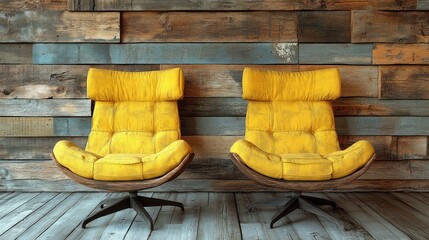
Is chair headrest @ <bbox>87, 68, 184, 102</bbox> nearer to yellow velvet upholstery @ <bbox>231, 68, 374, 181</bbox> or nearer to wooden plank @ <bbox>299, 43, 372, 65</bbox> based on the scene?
yellow velvet upholstery @ <bbox>231, 68, 374, 181</bbox>

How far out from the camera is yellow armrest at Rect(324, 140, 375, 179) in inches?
99.2

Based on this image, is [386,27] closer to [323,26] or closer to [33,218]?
[323,26]

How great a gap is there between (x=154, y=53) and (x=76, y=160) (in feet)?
4.03

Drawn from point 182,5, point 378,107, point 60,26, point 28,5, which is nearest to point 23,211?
point 60,26

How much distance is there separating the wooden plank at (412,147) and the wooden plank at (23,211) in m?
2.75

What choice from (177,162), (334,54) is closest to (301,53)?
(334,54)

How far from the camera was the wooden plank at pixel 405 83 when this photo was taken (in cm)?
343

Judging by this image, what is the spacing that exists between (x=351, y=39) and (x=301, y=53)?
40cm

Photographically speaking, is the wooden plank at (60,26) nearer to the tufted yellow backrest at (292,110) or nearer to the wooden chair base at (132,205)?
the tufted yellow backrest at (292,110)

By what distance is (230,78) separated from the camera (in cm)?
344

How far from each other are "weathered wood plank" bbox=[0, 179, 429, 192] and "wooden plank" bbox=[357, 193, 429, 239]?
12 cm

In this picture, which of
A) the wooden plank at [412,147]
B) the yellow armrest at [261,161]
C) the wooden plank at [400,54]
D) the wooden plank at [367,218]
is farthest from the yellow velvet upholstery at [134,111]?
the wooden plank at [412,147]

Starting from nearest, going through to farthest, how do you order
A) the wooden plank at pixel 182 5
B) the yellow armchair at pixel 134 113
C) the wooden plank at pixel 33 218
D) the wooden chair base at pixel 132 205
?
the wooden plank at pixel 33 218
the wooden chair base at pixel 132 205
the yellow armchair at pixel 134 113
the wooden plank at pixel 182 5

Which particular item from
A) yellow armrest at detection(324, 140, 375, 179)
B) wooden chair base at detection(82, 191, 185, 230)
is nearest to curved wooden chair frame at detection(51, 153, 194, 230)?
wooden chair base at detection(82, 191, 185, 230)
